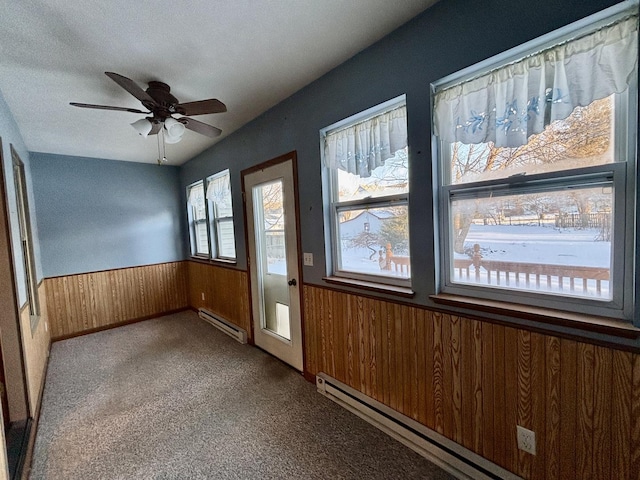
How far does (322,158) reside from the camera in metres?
2.25

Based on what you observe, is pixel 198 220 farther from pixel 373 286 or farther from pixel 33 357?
pixel 373 286

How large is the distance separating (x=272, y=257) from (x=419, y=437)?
1.98m

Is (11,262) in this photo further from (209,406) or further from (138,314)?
(138,314)

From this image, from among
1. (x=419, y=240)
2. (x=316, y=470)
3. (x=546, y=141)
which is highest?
(x=546, y=141)

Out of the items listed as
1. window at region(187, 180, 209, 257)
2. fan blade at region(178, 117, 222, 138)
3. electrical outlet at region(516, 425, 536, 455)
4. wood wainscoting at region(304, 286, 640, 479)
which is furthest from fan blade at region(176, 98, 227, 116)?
electrical outlet at region(516, 425, 536, 455)

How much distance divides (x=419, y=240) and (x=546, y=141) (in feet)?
2.43

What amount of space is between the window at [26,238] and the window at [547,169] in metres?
3.71

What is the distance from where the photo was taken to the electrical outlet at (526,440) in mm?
1331

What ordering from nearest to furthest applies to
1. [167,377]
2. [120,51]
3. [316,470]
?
[316,470] → [120,51] → [167,377]

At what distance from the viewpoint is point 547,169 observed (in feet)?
4.18

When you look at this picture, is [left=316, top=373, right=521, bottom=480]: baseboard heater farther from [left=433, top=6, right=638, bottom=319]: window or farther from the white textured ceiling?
the white textured ceiling

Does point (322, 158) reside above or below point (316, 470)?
above

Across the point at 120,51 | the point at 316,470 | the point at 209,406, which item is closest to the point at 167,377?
the point at 209,406

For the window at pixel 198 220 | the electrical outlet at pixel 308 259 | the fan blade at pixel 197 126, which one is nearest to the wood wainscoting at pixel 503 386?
the electrical outlet at pixel 308 259
